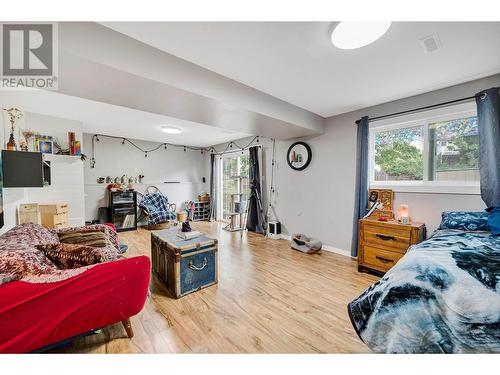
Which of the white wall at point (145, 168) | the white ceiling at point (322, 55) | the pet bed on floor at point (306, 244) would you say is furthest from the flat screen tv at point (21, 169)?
the pet bed on floor at point (306, 244)

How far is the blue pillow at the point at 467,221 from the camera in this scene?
6.40 feet

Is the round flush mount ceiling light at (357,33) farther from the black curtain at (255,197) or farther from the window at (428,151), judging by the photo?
the black curtain at (255,197)

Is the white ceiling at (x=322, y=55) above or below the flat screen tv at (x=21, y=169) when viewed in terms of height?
above

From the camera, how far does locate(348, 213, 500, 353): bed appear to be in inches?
37.0

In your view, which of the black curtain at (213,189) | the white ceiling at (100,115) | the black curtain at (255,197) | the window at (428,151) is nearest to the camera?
the window at (428,151)

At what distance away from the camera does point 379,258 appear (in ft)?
8.27

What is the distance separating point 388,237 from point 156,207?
5.02 metres

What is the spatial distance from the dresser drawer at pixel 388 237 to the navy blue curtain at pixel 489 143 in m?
0.79

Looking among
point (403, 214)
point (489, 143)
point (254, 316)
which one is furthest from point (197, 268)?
point (489, 143)

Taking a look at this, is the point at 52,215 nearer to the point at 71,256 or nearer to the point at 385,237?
the point at 71,256

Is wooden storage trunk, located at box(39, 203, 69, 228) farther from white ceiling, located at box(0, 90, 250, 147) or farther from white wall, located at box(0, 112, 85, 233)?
white ceiling, located at box(0, 90, 250, 147)

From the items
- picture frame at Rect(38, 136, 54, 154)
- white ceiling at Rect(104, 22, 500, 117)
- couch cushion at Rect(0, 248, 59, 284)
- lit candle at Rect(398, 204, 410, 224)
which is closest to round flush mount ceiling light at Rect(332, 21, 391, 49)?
white ceiling at Rect(104, 22, 500, 117)

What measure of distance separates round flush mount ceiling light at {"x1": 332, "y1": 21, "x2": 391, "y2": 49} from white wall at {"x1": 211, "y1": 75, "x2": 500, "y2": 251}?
1662 millimetres
